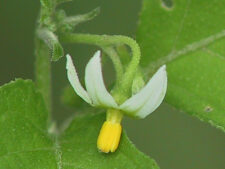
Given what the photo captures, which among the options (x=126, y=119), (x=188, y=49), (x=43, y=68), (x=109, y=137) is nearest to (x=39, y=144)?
(x=109, y=137)

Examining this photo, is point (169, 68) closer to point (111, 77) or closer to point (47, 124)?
point (47, 124)

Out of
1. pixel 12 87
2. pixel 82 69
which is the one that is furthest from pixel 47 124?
pixel 82 69

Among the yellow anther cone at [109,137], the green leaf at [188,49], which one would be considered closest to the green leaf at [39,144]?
the yellow anther cone at [109,137]

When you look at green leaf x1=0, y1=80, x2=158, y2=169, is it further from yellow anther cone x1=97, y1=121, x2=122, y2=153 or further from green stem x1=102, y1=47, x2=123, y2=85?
green stem x1=102, y1=47, x2=123, y2=85

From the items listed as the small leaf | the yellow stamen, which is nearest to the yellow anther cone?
the yellow stamen

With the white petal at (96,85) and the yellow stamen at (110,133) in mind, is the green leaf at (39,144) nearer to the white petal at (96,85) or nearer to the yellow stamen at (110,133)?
the yellow stamen at (110,133)

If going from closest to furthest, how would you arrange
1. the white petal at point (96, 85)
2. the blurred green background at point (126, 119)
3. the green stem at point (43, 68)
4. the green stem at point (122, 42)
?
the white petal at point (96, 85) < the green stem at point (122, 42) < the green stem at point (43, 68) < the blurred green background at point (126, 119)
